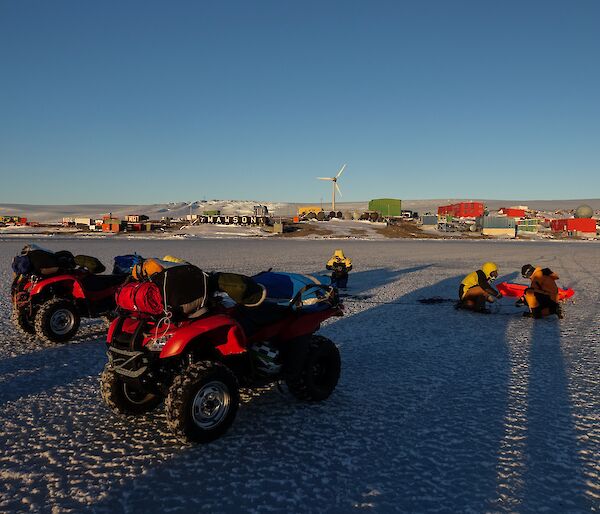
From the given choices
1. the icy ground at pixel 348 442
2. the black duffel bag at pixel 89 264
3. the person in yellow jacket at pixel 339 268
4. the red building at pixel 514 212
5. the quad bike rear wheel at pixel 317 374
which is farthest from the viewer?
the red building at pixel 514 212

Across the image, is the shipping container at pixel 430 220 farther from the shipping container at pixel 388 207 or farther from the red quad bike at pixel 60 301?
the red quad bike at pixel 60 301

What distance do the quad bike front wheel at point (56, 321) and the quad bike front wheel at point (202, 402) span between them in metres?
4.54

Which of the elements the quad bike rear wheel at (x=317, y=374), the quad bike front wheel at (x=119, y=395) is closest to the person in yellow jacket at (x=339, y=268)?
the quad bike rear wheel at (x=317, y=374)

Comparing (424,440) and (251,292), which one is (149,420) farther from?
(424,440)

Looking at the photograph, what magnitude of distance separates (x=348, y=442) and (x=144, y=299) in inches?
85.7

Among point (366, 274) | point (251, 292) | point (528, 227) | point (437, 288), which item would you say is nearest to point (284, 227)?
point (528, 227)

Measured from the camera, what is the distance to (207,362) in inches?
164

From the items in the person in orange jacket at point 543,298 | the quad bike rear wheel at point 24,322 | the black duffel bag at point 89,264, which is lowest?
the quad bike rear wheel at point 24,322

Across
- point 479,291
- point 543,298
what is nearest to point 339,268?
point 479,291

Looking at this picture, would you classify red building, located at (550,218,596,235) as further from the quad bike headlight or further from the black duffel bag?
the quad bike headlight

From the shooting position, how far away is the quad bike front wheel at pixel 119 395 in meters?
4.60

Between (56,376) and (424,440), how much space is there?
14.9 ft

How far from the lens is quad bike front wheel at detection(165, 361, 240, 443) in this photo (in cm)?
396

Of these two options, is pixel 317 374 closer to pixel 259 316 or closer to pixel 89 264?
pixel 259 316
